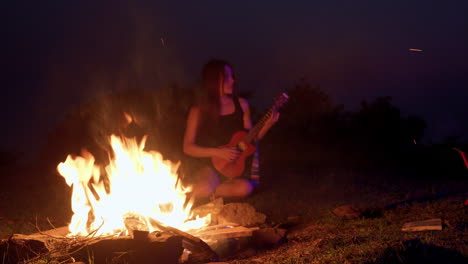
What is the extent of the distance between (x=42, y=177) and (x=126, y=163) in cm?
458

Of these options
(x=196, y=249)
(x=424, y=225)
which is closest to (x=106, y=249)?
(x=196, y=249)

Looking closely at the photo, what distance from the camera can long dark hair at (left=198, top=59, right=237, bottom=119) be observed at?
18.0 ft

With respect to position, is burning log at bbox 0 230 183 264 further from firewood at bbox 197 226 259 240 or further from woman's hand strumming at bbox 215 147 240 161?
woman's hand strumming at bbox 215 147 240 161

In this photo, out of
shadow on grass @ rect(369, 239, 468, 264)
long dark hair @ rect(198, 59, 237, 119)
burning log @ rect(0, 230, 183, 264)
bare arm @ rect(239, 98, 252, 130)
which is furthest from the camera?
bare arm @ rect(239, 98, 252, 130)

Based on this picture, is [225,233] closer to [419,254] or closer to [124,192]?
[124,192]

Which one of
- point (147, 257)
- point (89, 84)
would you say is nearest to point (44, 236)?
point (147, 257)

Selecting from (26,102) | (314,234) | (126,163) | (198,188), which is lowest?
(314,234)

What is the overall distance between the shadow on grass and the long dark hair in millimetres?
3412

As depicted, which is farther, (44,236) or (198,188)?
(198,188)

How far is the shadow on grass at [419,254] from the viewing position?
8.23 ft

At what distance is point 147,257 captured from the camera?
3.37 meters

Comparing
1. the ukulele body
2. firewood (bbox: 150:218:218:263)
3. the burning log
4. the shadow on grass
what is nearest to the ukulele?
the ukulele body

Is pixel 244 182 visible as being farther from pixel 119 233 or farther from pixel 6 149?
pixel 6 149

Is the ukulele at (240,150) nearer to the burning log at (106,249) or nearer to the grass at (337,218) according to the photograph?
the grass at (337,218)
